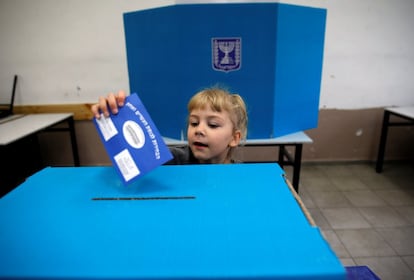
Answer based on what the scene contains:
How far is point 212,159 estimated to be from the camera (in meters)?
1.04

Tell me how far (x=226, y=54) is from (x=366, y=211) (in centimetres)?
169

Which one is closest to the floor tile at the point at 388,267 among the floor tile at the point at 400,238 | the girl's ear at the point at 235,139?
the floor tile at the point at 400,238

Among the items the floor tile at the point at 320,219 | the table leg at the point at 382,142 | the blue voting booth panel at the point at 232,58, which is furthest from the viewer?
the table leg at the point at 382,142

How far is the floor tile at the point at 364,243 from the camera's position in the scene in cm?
178

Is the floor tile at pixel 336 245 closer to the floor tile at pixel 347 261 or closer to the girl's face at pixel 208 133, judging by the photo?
the floor tile at pixel 347 261

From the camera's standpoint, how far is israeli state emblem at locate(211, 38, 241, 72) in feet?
4.69

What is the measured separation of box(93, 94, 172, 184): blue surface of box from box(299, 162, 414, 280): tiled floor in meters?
1.64

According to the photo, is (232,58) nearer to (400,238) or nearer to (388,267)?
(388,267)

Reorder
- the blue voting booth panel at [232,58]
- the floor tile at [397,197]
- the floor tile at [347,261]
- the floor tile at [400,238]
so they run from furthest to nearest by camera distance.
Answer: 1. the floor tile at [397,197]
2. the floor tile at [400,238]
3. the floor tile at [347,261]
4. the blue voting booth panel at [232,58]

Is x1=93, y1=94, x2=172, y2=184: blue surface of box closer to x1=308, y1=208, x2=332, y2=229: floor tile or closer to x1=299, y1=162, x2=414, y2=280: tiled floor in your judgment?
x1=299, y1=162, x2=414, y2=280: tiled floor

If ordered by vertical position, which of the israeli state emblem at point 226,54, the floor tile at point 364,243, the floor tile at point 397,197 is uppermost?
the israeli state emblem at point 226,54

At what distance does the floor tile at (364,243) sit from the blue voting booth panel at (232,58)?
2.96ft

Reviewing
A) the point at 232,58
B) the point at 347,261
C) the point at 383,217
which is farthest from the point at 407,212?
the point at 232,58

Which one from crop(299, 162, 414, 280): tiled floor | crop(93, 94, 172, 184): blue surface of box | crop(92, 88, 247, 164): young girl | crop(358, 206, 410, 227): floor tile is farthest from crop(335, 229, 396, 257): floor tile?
crop(93, 94, 172, 184): blue surface of box
